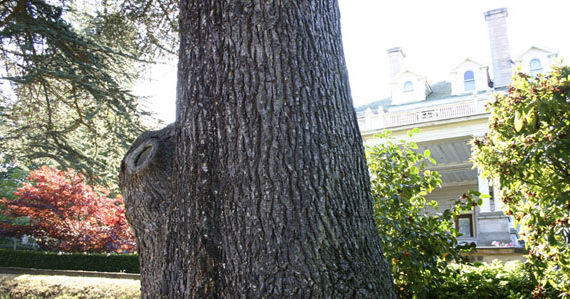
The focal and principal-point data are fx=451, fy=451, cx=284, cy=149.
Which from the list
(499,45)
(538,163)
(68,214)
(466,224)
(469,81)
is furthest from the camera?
(466,224)

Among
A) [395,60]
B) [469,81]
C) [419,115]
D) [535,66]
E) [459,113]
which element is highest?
[395,60]

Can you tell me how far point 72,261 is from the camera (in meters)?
13.8

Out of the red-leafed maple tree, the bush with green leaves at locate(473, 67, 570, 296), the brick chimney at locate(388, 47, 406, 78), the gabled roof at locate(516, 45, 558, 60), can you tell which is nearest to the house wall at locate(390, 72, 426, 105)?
the brick chimney at locate(388, 47, 406, 78)

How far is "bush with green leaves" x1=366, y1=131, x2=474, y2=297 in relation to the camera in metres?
4.00

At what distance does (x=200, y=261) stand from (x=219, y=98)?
0.77m

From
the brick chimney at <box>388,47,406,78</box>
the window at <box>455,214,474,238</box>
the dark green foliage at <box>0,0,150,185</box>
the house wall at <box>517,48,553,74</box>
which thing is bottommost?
the window at <box>455,214,474,238</box>

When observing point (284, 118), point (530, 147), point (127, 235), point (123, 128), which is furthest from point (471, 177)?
point (284, 118)

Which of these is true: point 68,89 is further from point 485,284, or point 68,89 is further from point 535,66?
point 535,66

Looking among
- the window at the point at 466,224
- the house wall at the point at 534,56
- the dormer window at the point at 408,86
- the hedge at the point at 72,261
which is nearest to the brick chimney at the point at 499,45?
the house wall at the point at 534,56

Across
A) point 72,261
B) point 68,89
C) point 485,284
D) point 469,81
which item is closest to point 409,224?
→ point 485,284

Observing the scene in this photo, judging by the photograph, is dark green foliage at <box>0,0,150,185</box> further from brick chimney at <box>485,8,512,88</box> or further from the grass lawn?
brick chimney at <box>485,8,512,88</box>

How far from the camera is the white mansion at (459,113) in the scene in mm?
16172

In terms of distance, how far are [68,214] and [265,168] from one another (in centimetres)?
1473

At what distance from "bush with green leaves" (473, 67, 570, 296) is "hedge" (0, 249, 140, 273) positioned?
10860 mm
